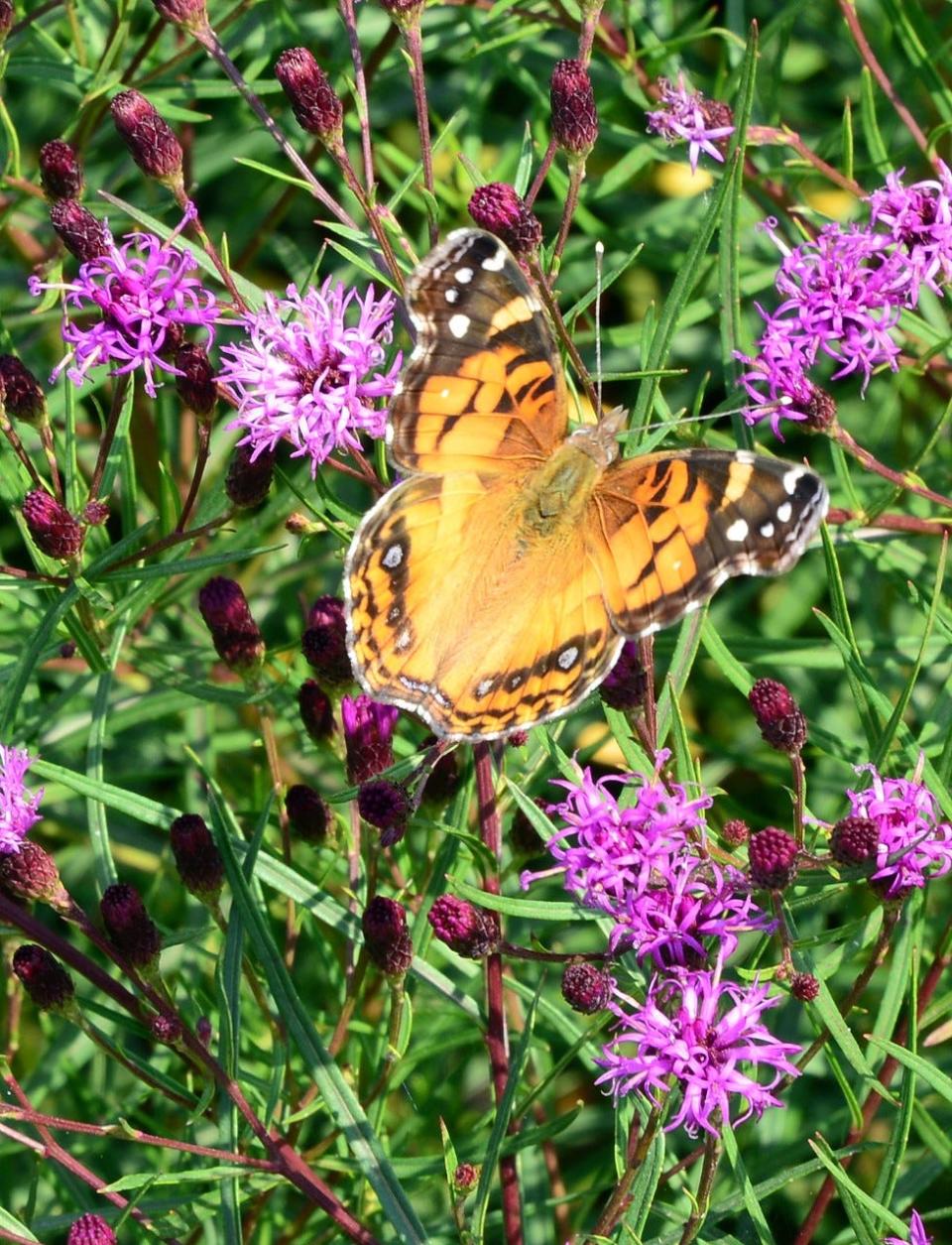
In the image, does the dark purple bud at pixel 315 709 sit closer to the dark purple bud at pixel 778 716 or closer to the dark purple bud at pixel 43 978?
the dark purple bud at pixel 43 978

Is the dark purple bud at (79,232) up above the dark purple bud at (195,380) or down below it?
above

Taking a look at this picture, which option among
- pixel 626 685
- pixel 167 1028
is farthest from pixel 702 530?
pixel 167 1028

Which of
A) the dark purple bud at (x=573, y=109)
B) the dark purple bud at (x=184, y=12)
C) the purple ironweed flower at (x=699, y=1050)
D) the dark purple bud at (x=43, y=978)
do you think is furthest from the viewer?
the dark purple bud at (x=184, y=12)

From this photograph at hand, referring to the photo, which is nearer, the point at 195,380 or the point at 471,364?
the point at 471,364

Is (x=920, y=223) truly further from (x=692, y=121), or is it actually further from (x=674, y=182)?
(x=674, y=182)

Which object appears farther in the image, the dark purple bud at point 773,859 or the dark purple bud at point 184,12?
the dark purple bud at point 184,12

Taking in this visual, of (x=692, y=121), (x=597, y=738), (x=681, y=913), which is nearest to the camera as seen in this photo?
(x=681, y=913)

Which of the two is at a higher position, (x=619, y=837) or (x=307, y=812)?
(x=619, y=837)

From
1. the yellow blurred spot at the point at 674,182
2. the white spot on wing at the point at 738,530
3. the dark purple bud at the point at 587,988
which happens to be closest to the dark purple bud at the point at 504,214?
the white spot on wing at the point at 738,530
